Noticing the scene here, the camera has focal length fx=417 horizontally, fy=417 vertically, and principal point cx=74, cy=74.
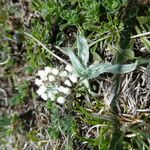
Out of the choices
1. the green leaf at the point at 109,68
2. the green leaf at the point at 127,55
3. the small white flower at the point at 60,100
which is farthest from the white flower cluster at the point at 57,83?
the green leaf at the point at 127,55

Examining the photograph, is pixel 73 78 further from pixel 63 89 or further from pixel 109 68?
pixel 109 68

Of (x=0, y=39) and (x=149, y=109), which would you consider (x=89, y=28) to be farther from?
(x=0, y=39)

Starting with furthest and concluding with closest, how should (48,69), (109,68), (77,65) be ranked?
1. (48,69)
2. (77,65)
3. (109,68)

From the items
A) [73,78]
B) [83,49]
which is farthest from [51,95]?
[83,49]

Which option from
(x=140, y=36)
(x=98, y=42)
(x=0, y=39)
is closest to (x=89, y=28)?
(x=98, y=42)

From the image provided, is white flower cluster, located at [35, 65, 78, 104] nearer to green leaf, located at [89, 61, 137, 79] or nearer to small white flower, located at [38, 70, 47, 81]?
small white flower, located at [38, 70, 47, 81]
